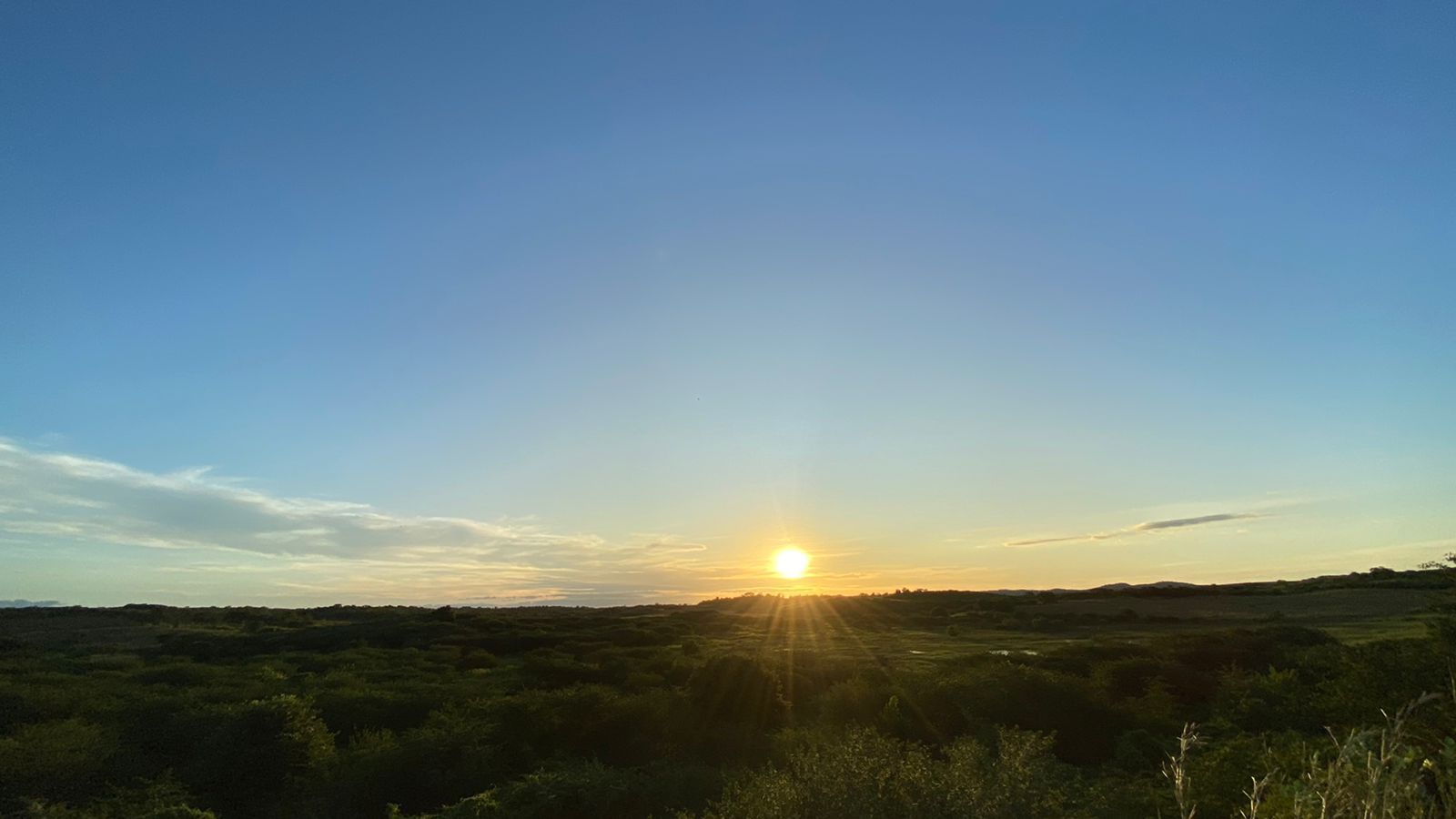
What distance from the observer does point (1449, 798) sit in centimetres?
583

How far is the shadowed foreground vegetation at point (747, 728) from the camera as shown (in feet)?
31.7

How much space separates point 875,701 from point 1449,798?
73.1ft

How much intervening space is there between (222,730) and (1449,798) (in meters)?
25.5

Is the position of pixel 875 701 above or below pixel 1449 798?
below

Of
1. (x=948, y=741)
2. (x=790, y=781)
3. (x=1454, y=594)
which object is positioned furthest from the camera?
(x=948, y=741)

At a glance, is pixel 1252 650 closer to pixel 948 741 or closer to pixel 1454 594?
pixel 948 741

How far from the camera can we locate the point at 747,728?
1021 inches

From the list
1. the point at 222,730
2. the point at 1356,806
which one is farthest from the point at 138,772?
the point at 1356,806

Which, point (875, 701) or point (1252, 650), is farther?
point (1252, 650)

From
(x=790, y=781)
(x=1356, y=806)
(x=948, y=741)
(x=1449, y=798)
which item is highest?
(x=1356, y=806)

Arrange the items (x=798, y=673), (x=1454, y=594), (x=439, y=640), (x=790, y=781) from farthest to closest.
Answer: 1. (x=439, y=640)
2. (x=798, y=673)
3. (x=1454, y=594)
4. (x=790, y=781)

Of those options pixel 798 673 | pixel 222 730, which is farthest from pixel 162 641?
pixel 798 673

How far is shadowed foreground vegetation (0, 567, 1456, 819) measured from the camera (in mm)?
9672

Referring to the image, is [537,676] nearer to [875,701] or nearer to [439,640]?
[875,701]
